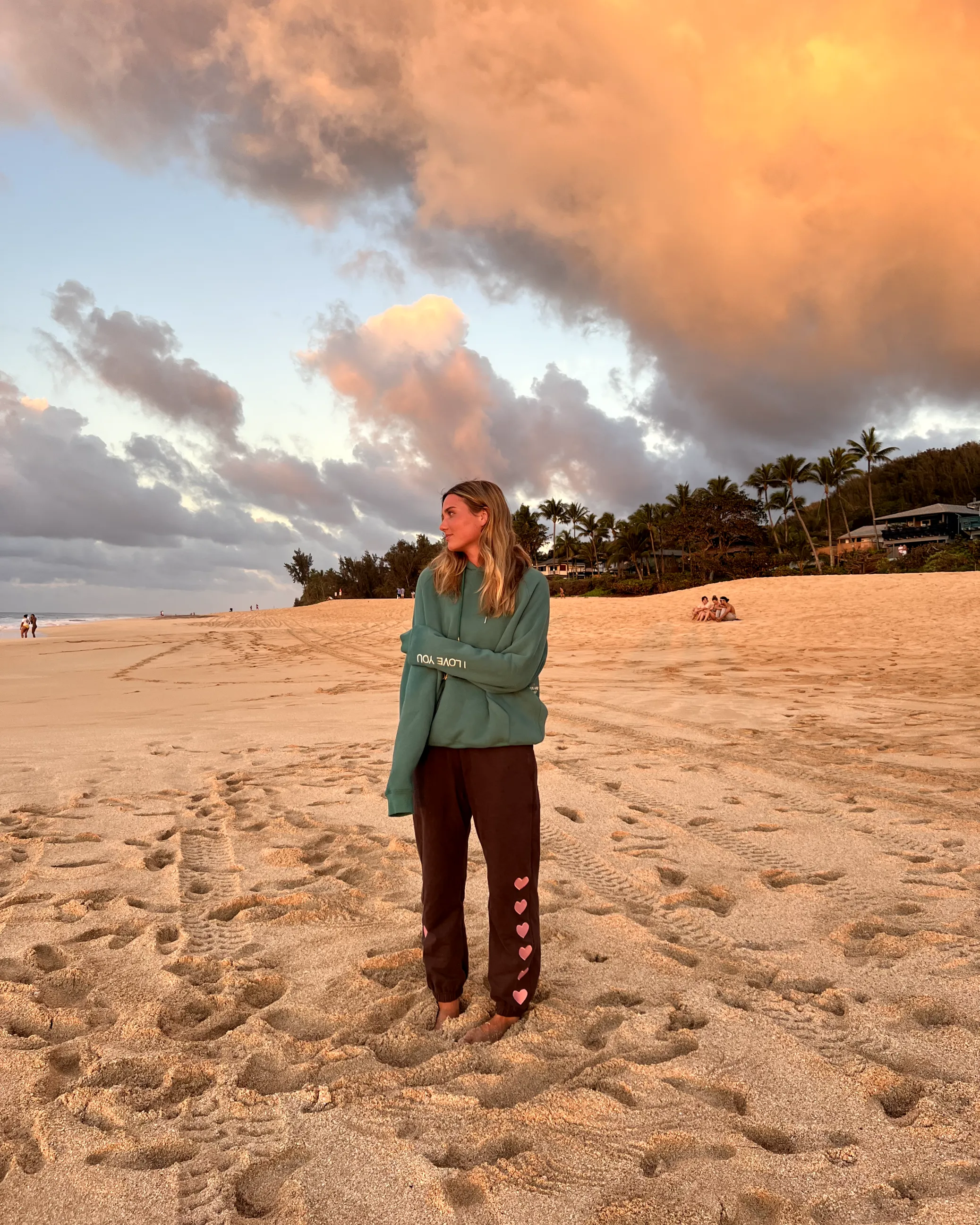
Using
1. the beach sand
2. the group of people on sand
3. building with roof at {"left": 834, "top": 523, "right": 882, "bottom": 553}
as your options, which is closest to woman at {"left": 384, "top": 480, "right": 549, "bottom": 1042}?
the beach sand

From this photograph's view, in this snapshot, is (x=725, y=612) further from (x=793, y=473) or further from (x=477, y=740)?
(x=793, y=473)

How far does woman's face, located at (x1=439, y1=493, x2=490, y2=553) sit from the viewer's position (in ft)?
8.07

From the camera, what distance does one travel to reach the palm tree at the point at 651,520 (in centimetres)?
6531

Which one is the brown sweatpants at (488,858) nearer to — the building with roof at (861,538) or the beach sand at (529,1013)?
the beach sand at (529,1013)

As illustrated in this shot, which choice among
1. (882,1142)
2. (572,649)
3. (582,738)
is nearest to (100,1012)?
(882,1142)

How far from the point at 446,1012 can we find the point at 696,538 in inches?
2271

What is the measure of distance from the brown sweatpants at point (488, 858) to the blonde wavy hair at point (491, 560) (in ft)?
1.65

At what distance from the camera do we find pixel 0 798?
202 inches

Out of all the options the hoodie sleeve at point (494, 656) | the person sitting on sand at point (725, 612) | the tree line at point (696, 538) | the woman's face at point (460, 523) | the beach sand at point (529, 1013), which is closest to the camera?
the beach sand at point (529, 1013)

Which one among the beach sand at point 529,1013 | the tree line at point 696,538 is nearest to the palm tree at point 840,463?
the tree line at point 696,538

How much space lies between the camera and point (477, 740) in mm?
2352

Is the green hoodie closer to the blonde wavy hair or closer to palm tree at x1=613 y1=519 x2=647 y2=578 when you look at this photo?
the blonde wavy hair

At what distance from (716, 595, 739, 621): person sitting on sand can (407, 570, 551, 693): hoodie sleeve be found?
20354mm

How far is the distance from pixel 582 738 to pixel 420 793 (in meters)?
4.92
